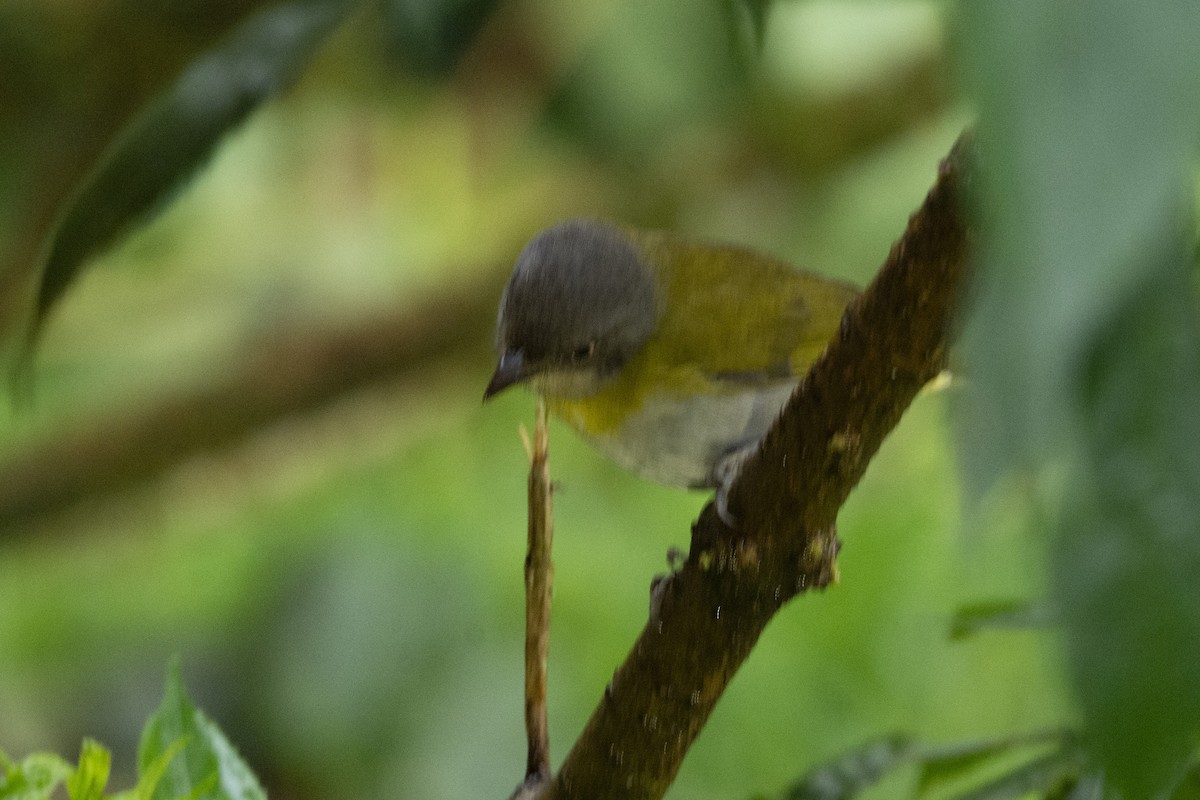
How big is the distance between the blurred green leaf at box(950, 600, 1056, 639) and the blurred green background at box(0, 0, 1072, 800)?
1.24 meters

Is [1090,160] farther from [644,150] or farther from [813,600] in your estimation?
[644,150]

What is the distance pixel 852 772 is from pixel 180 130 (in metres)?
0.68

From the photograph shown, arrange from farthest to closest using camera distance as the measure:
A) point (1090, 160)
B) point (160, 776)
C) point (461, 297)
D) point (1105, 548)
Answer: point (461, 297), point (160, 776), point (1105, 548), point (1090, 160)

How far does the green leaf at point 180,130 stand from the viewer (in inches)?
37.6

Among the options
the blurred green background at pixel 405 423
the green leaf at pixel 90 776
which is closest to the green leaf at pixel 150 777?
the green leaf at pixel 90 776

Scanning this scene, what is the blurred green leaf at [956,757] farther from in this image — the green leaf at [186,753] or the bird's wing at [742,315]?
the bird's wing at [742,315]

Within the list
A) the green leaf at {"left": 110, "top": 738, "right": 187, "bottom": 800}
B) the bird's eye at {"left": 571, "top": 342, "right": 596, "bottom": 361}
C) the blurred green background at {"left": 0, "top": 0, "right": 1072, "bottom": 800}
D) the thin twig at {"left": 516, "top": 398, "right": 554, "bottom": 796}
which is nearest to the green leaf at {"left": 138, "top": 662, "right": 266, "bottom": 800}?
the green leaf at {"left": 110, "top": 738, "right": 187, "bottom": 800}

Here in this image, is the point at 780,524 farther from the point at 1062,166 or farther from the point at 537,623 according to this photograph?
the point at 1062,166

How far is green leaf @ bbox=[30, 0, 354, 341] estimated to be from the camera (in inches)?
37.6

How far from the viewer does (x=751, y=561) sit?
895 millimetres

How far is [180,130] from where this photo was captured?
0.99 m

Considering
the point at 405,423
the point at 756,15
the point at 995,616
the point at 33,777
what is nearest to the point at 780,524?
the point at 995,616

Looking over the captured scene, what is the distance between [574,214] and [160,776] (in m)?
2.12

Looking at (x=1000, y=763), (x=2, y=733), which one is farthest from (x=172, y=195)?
(x=1000, y=763)
